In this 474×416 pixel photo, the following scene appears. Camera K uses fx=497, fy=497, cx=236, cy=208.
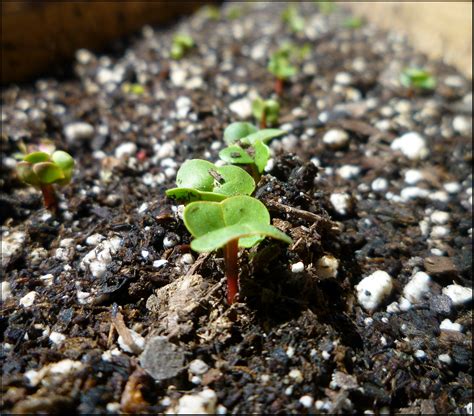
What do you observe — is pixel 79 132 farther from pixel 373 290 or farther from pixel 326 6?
pixel 326 6

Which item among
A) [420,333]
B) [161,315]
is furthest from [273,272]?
[420,333]

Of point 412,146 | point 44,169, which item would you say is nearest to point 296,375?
point 44,169

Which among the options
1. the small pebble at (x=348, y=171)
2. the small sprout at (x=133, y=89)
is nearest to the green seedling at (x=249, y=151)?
the small pebble at (x=348, y=171)

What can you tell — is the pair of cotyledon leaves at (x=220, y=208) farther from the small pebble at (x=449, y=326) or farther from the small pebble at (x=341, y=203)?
the small pebble at (x=449, y=326)

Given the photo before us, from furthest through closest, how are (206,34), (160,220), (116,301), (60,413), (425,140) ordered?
(206,34)
(425,140)
(160,220)
(116,301)
(60,413)

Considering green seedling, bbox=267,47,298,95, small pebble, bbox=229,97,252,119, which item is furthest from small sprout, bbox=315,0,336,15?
small pebble, bbox=229,97,252,119

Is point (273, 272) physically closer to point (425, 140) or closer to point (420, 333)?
point (420, 333)
